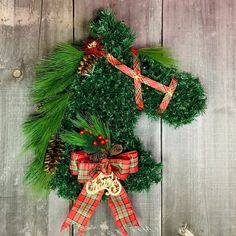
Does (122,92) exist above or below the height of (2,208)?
above

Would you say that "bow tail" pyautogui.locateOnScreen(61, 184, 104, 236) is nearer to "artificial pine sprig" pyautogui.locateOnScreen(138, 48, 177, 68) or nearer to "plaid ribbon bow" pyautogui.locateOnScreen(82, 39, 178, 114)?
"plaid ribbon bow" pyautogui.locateOnScreen(82, 39, 178, 114)

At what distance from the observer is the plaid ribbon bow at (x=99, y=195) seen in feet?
3.53

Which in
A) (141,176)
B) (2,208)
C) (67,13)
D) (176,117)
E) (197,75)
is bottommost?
(2,208)

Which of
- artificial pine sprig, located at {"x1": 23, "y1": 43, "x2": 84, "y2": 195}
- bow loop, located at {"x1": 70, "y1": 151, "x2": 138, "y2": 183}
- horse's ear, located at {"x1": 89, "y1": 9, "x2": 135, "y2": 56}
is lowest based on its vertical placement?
bow loop, located at {"x1": 70, "y1": 151, "x2": 138, "y2": 183}

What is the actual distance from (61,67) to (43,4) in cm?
25

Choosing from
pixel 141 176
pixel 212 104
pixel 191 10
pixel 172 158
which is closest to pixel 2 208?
pixel 141 176

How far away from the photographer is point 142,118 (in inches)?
47.5

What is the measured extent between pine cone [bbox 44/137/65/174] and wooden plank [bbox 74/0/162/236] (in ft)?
0.75

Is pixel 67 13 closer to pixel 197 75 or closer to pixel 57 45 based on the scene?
pixel 57 45

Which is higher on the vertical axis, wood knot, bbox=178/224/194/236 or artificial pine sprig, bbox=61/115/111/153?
artificial pine sprig, bbox=61/115/111/153

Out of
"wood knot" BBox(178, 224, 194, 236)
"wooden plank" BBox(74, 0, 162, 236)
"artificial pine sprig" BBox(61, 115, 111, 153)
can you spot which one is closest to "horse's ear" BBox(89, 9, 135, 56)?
"wooden plank" BBox(74, 0, 162, 236)

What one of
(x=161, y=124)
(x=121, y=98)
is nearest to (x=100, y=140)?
(x=121, y=98)

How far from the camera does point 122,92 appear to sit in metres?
1.09

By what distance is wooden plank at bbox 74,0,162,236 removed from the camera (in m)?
1.19
